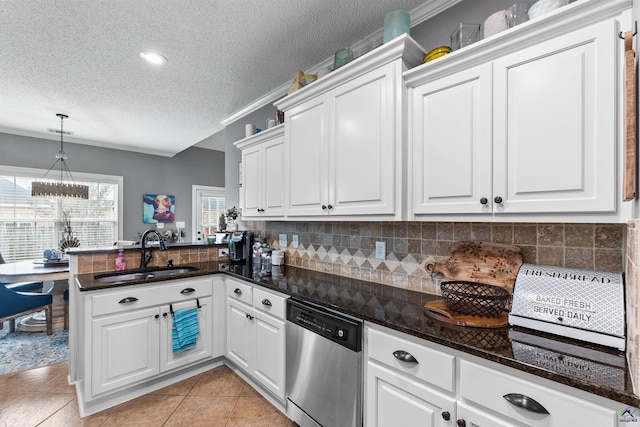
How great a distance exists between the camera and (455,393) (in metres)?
1.14

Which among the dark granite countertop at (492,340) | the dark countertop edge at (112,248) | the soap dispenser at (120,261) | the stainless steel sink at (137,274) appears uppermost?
the dark countertop edge at (112,248)

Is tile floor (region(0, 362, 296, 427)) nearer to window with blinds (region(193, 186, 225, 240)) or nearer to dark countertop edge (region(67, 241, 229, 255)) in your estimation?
dark countertop edge (region(67, 241, 229, 255))

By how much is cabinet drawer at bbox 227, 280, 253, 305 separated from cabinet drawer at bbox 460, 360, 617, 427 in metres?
1.60

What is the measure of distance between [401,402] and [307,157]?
5.11 feet

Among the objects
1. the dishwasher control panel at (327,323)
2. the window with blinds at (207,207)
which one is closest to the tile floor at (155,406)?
the dishwasher control panel at (327,323)

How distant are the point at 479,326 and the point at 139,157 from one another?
6247 millimetres

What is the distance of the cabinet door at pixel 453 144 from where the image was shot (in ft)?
4.33

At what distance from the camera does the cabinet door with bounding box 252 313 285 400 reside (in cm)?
196

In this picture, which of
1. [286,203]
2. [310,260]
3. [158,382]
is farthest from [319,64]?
[158,382]

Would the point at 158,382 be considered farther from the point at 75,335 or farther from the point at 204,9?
the point at 204,9

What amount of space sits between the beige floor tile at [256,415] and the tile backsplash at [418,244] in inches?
42.4

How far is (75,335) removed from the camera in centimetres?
237

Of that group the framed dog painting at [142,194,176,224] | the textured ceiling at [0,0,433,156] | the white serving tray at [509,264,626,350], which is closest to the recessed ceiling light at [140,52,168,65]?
the textured ceiling at [0,0,433,156]

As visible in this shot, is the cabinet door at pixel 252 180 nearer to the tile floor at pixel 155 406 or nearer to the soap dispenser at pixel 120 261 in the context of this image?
the soap dispenser at pixel 120 261
